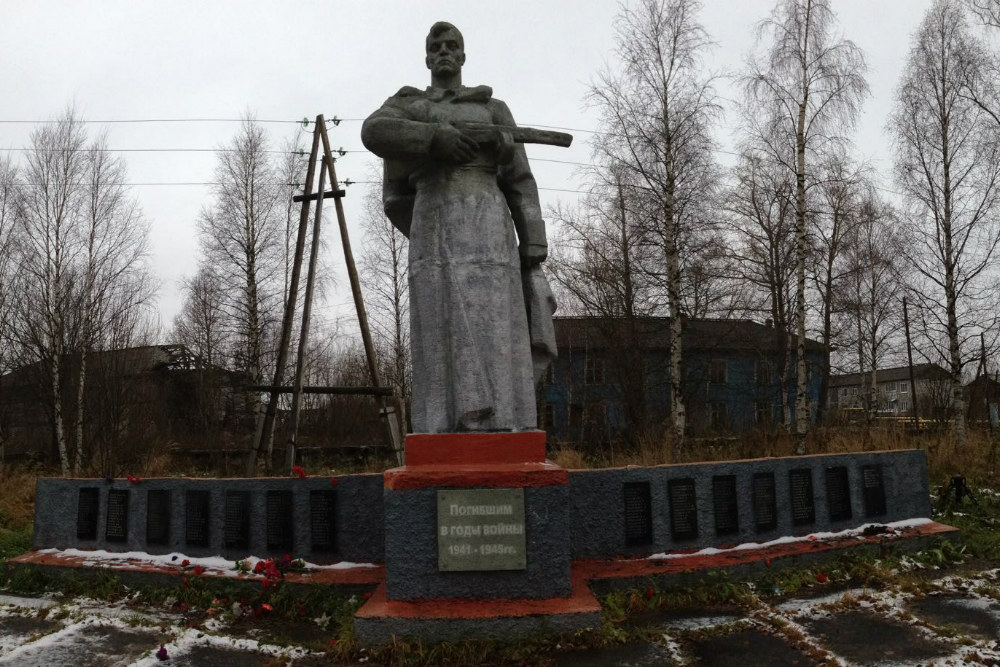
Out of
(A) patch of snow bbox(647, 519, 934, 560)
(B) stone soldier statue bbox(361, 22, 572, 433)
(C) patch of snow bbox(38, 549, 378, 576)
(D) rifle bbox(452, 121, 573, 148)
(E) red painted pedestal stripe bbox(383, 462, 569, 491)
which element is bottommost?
(C) patch of snow bbox(38, 549, 378, 576)

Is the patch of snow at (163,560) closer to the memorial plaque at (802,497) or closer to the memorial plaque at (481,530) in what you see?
the memorial plaque at (481,530)

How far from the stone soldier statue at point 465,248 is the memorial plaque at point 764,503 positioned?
200 cm

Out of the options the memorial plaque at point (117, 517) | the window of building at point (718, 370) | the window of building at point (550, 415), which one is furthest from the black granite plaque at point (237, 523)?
the window of building at point (550, 415)

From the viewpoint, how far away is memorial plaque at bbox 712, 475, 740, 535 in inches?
193

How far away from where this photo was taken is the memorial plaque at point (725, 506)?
4.89 metres

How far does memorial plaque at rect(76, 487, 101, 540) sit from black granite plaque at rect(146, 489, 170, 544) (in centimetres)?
53

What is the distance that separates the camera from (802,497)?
5191 millimetres

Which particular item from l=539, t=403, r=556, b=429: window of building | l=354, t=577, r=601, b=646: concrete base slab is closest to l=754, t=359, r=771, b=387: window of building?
l=539, t=403, r=556, b=429: window of building

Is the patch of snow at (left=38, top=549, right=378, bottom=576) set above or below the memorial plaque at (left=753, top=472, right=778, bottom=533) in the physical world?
below

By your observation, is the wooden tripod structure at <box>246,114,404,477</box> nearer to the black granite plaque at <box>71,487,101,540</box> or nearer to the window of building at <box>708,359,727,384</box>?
the black granite plaque at <box>71,487,101,540</box>

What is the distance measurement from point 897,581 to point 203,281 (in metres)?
22.0

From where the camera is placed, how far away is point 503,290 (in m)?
4.09

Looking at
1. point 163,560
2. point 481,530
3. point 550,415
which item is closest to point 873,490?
point 481,530

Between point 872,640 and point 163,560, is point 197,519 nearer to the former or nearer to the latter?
point 163,560
